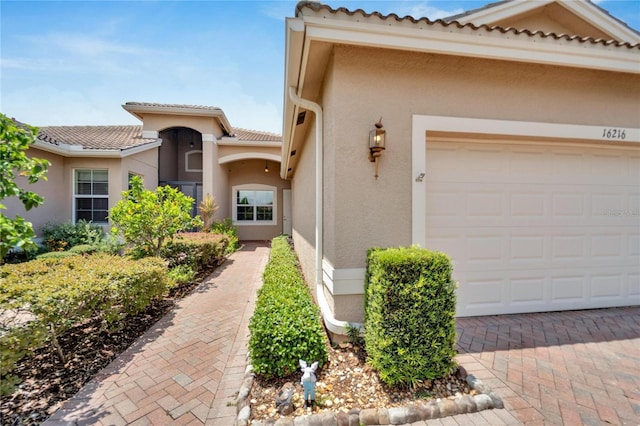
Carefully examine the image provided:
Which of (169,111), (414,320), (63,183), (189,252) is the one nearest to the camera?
(414,320)

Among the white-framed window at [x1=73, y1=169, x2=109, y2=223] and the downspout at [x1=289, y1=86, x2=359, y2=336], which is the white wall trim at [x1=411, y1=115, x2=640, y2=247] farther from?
the white-framed window at [x1=73, y1=169, x2=109, y2=223]

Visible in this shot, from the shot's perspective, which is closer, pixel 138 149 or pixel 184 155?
pixel 138 149

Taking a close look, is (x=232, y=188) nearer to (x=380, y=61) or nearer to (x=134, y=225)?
(x=134, y=225)

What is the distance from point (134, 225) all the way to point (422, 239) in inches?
256

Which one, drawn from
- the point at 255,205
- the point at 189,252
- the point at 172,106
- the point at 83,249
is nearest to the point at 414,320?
the point at 189,252

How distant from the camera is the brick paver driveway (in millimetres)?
2434

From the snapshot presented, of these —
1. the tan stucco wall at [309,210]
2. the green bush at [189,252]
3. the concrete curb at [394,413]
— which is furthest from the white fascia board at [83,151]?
the concrete curb at [394,413]

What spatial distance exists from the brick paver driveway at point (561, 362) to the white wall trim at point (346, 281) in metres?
1.44

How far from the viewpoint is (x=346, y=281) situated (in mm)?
3303

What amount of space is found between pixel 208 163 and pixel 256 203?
3501 mm

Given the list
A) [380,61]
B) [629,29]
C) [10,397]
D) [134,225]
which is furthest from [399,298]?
[134,225]

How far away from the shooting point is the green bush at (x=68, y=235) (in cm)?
888

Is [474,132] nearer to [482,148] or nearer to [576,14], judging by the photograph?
[482,148]

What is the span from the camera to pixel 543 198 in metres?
4.24
